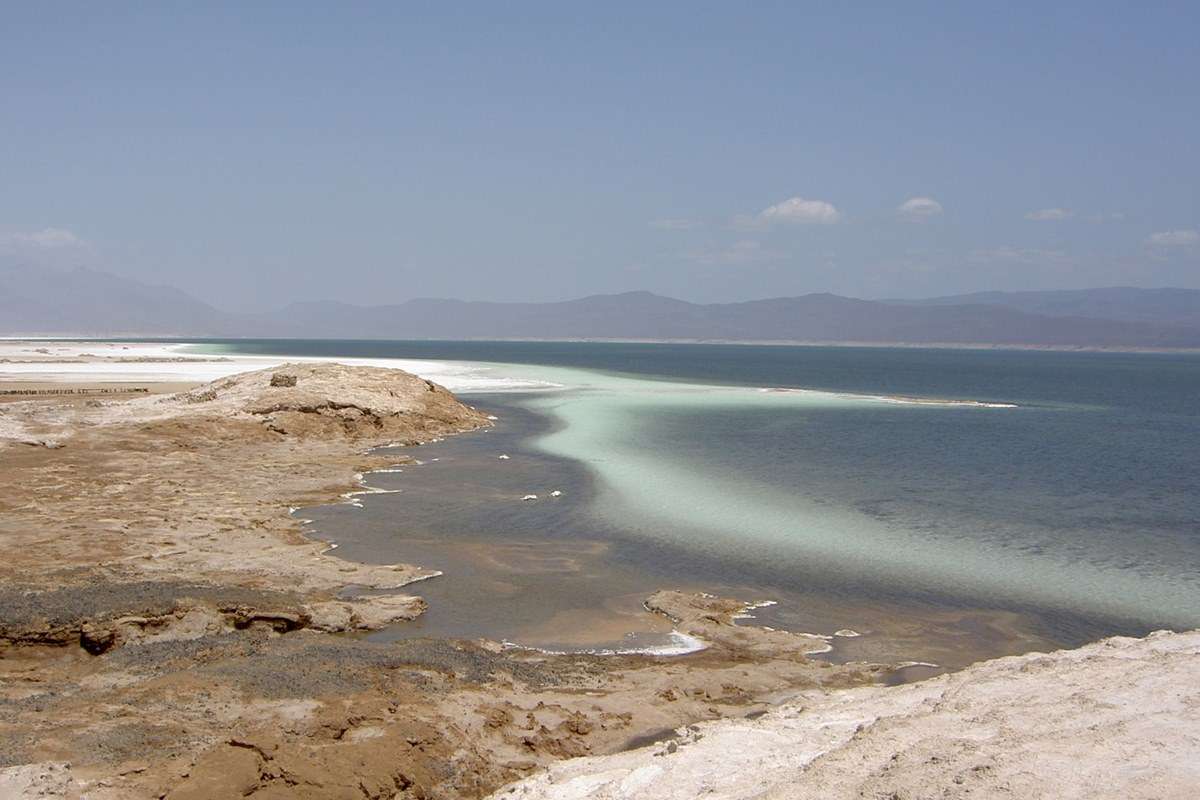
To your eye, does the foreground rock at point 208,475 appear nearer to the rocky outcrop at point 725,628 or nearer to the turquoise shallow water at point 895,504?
the turquoise shallow water at point 895,504

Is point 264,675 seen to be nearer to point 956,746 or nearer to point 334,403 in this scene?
point 956,746

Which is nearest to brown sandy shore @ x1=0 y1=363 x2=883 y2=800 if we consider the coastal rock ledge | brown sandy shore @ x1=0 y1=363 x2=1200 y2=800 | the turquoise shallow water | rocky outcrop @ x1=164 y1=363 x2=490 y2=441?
brown sandy shore @ x1=0 y1=363 x2=1200 y2=800

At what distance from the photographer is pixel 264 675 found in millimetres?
9023

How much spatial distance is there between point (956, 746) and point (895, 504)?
14.9 m

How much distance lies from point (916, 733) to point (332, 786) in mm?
4229

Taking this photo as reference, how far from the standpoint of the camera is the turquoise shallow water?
14.4 metres

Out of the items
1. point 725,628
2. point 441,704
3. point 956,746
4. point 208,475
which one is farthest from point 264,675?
point 208,475

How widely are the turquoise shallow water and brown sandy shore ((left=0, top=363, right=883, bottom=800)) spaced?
136 inches

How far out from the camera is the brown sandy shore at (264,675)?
23.5 ft

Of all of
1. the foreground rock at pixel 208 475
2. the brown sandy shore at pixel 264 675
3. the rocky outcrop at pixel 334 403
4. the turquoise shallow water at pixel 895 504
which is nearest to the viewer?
the brown sandy shore at pixel 264 675

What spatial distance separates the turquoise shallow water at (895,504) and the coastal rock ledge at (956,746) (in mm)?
4560

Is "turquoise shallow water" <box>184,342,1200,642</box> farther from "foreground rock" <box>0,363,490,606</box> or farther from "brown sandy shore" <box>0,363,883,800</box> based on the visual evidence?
"brown sandy shore" <box>0,363,883,800</box>

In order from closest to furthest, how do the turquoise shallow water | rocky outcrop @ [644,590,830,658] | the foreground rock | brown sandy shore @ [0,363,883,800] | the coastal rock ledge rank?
the coastal rock ledge, brown sandy shore @ [0,363,883,800], rocky outcrop @ [644,590,830,658], the foreground rock, the turquoise shallow water

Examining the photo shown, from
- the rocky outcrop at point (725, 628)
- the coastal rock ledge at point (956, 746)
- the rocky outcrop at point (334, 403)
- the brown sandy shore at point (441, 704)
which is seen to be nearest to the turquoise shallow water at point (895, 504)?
the rocky outcrop at point (725, 628)
